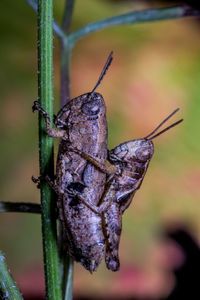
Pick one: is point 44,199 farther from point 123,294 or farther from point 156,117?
point 156,117

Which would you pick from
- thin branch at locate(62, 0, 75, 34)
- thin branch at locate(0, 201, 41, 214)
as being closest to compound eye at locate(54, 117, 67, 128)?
thin branch at locate(0, 201, 41, 214)

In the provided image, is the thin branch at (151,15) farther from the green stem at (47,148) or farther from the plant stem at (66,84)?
the green stem at (47,148)

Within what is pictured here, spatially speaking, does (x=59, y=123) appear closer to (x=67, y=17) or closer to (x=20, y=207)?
(x=20, y=207)

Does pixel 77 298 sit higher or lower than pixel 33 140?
lower

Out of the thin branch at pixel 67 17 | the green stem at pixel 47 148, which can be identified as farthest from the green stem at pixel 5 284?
the thin branch at pixel 67 17

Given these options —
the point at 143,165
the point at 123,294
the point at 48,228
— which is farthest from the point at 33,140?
the point at 48,228

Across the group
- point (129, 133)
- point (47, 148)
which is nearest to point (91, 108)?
point (47, 148)
